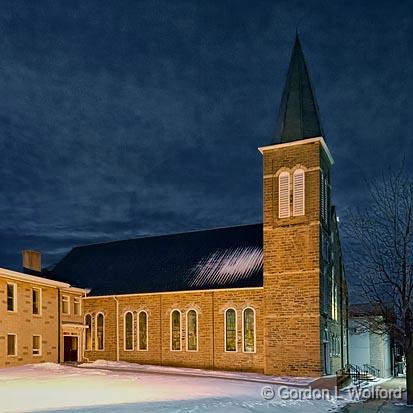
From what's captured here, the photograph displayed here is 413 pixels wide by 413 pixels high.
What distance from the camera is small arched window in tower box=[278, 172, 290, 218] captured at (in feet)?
103

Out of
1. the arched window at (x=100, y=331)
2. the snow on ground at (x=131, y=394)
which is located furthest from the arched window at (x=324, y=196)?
the arched window at (x=100, y=331)

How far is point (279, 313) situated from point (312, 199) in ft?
21.9

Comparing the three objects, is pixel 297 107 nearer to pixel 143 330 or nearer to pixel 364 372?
pixel 143 330

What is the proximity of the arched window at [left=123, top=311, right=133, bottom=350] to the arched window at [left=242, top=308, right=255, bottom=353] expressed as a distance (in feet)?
27.5

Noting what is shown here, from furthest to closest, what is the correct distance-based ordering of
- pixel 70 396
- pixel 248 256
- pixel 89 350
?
pixel 89 350 < pixel 248 256 < pixel 70 396

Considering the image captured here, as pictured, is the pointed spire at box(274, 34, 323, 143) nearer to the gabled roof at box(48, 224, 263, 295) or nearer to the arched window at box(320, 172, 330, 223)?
the arched window at box(320, 172, 330, 223)

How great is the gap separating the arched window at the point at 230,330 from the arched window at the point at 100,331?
9.63 metres

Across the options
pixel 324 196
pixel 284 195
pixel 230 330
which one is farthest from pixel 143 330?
pixel 324 196

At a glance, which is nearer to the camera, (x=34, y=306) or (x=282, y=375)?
(x=282, y=375)

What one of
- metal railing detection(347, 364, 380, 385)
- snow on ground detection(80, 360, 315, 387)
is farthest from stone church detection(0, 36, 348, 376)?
metal railing detection(347, 364, 380, 385)

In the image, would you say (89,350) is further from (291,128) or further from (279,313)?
(291,128)

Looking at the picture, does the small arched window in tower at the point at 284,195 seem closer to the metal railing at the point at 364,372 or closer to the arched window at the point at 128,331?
the metal railing at the point at 364,372

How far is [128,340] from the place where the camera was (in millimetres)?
35844

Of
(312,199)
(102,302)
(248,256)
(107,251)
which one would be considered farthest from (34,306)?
(312,199)
